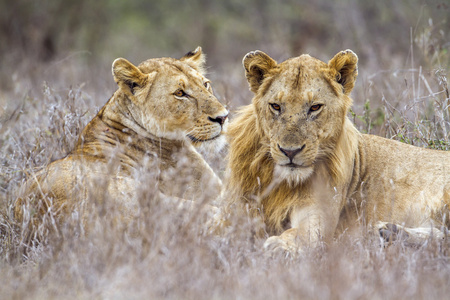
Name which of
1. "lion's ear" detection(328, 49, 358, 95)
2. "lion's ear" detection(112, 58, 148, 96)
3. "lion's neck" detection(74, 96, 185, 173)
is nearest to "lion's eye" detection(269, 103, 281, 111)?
"lion's ear" detection(328, 49, 358, 95)

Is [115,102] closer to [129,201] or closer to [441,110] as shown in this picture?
[129,201]

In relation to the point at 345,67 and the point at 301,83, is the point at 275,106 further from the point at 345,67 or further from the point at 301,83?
the point at 345,67

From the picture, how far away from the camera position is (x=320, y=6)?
14.9 m

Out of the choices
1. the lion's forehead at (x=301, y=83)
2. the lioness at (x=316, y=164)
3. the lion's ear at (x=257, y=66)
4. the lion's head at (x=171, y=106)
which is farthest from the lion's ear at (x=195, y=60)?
the lion's forehead at (x=301, y=83)

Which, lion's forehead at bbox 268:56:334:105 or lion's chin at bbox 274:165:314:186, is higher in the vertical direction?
lion's forehead at bbox 268:56:334:105

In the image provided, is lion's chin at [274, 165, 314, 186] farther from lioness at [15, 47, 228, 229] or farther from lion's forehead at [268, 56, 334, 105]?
lioness at [15, 47, 228, 229]

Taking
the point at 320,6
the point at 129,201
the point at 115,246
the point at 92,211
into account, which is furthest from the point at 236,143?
the point at 320,6

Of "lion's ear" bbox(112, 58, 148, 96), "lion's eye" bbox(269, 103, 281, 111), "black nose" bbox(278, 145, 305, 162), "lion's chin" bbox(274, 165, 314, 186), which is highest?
"lion's ear" bbox(112, 58, 148, 96)

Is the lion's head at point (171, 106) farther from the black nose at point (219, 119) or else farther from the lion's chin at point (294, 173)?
the lion's chin at point (294, 173)

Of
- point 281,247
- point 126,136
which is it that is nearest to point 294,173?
point 281,247

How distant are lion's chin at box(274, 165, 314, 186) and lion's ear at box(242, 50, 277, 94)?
617 mm

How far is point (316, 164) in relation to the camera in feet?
14.2

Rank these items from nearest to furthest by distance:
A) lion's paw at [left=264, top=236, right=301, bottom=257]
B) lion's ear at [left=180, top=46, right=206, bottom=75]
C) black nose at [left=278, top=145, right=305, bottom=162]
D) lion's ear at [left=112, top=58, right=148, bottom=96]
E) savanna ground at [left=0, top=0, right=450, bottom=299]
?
savanna ground at [left=0, top=0, right=450, bottom=299], lion's paw at [left=264, top=236, right=301, bottom=257], black nose at [left=278, top=145, right=305, bottom=162], lion's ear at [left=112, top=58, right=148, bottom=96], lion's ear at [left=180, top=46, right=206, bottom=75]

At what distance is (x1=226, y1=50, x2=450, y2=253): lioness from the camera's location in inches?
163
